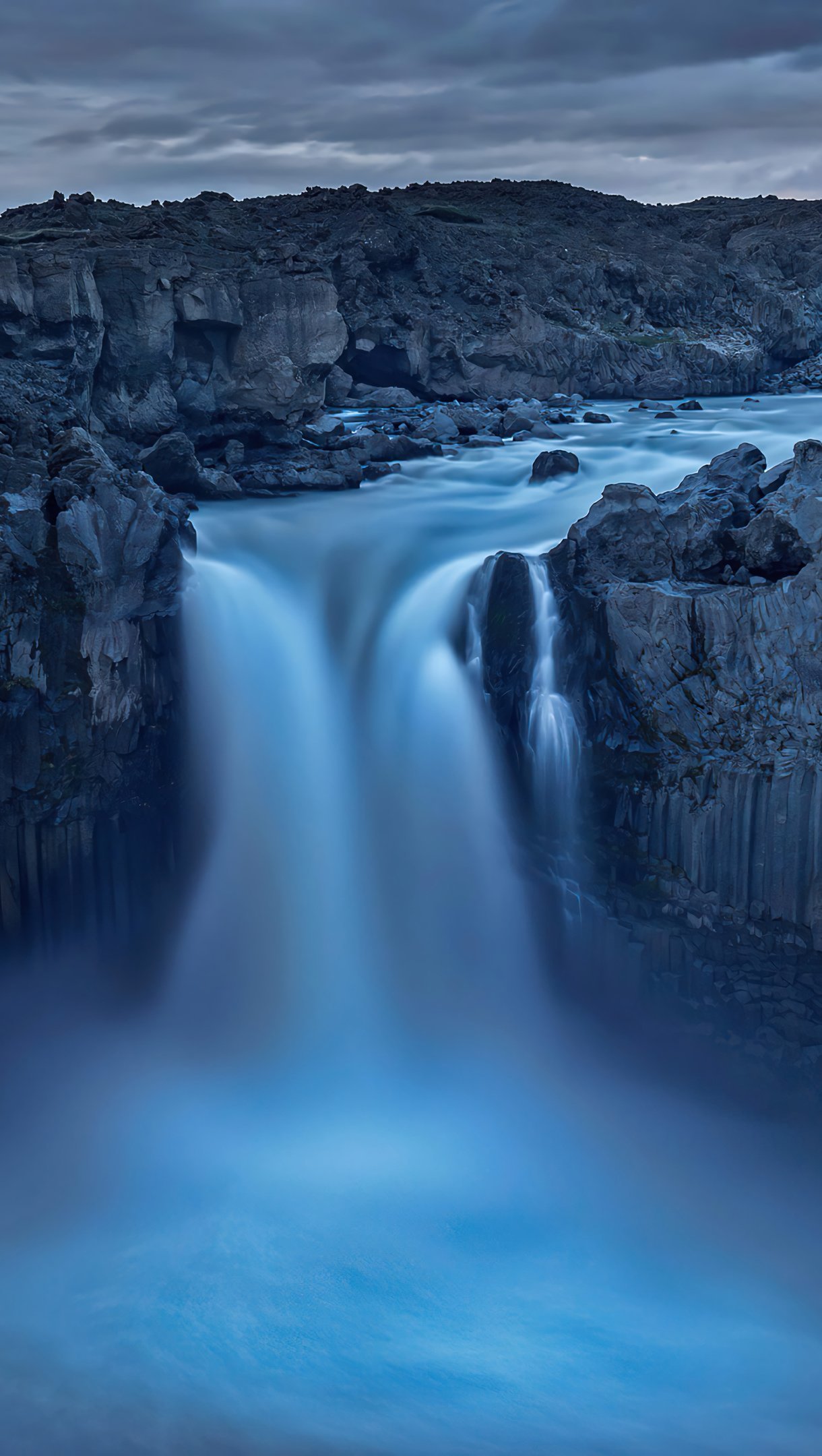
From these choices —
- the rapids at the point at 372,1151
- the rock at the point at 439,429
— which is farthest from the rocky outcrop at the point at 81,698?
the rock at the point at 439,429

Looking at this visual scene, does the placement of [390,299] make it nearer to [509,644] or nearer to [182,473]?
[182,473]

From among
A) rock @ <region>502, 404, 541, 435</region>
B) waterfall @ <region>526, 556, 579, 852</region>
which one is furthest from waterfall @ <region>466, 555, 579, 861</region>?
rock @ <region>502, 404, 541, 435</region>

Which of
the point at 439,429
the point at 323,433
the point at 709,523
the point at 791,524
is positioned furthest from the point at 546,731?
the point at 439,429

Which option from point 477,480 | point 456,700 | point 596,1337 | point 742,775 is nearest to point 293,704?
point 456,700

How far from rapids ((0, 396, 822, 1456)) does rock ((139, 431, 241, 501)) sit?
3.27 meters

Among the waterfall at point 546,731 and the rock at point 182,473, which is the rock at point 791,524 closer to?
the waterfall at point 546,731

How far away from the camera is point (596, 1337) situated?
735 centimetres

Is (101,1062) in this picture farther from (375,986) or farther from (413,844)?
(413,844)

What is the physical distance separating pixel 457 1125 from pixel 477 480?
13.8 metres

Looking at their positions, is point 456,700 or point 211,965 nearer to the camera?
point 211,965

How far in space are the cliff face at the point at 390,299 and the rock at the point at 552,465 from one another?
17.6ft

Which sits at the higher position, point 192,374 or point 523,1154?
→ point 192,374

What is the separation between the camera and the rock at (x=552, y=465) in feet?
66.7

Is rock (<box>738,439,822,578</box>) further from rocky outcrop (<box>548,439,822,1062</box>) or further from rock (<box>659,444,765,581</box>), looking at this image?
rock (<box>659,444,765,581</box>)
